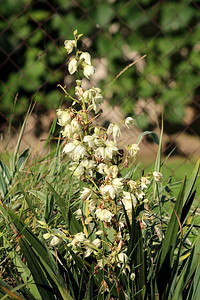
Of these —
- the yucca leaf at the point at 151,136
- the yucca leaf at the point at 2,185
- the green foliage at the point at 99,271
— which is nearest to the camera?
the green foliage at the point at 99,271

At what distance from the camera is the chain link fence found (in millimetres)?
3961

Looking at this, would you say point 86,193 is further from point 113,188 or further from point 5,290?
point 5,290

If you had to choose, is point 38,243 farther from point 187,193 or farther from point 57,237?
point 187,193

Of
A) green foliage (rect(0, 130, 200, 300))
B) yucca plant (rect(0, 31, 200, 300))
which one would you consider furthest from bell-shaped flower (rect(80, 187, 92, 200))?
green foliage (rect(0, 130, 200, 300))

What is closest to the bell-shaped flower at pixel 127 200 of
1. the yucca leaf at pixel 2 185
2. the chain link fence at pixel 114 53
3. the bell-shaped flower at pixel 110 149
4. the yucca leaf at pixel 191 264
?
the bell-shaped flower at pixel 110 149

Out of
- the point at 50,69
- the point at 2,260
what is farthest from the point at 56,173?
the point at 50,69

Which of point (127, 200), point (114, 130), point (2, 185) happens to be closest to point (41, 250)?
point (127, 200)

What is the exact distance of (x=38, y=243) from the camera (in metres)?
1.39

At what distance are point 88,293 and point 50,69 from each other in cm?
293

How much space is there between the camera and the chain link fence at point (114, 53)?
13.0ft

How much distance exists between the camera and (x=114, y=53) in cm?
404

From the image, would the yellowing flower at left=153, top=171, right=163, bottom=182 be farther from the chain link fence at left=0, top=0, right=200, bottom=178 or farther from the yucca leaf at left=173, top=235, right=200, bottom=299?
the chain link fence at left=0, top=0, right=200, bottom=178

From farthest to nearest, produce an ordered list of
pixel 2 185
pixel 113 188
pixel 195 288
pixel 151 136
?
pixel 2 185
pixel 151 136
pixel 195 288
pixel 113 188

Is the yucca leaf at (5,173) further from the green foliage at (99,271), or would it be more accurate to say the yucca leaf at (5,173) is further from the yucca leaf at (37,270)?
the yucca leaf at (37,270)
